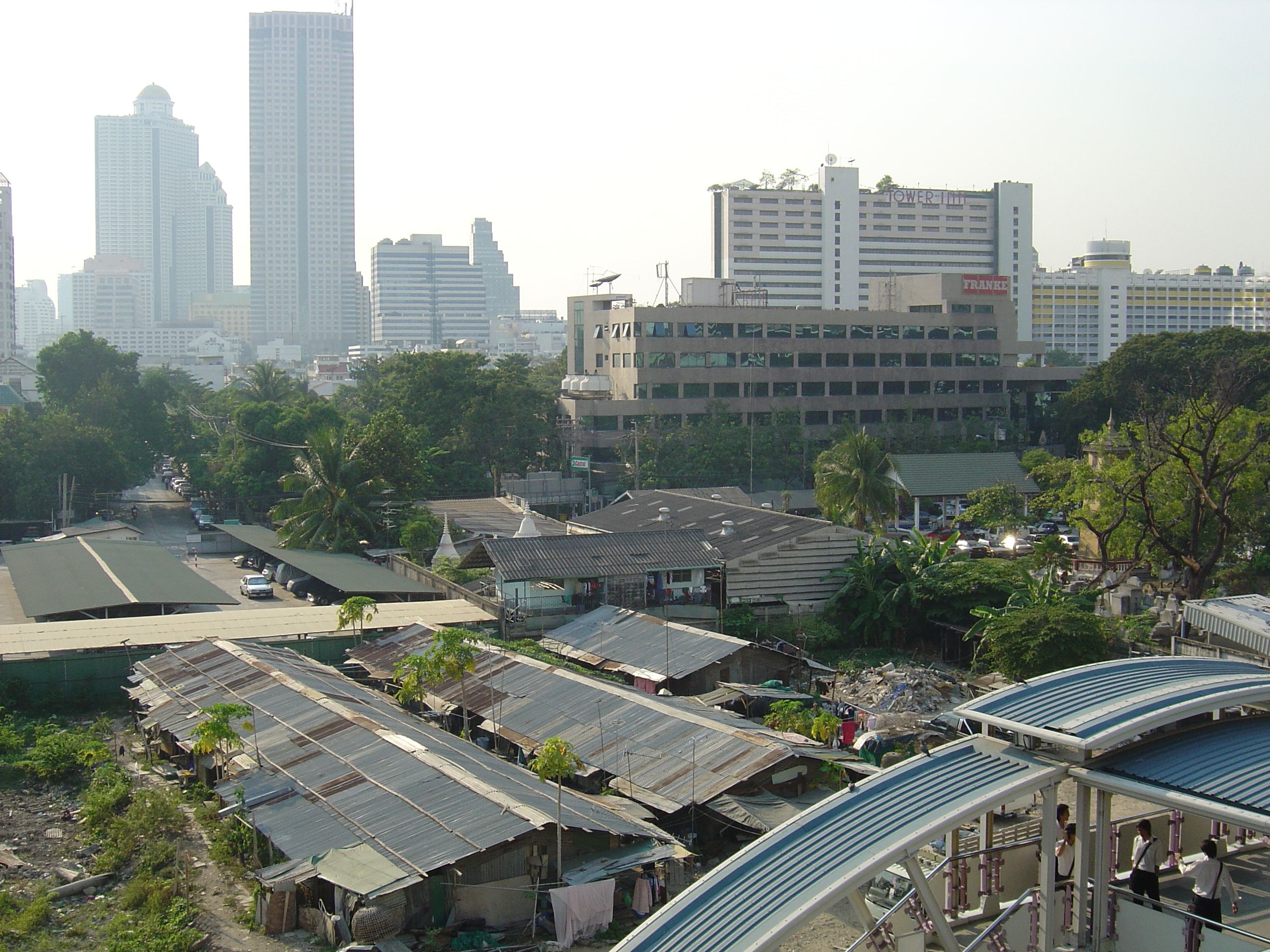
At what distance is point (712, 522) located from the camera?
33438 millimetres

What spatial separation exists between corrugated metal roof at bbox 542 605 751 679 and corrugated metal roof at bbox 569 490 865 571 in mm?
3614

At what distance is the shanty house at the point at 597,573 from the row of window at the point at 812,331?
Result: 38841 mm

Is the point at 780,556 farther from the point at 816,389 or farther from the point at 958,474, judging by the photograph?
the point at 816,389

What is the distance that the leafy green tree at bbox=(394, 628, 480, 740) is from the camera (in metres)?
19.9

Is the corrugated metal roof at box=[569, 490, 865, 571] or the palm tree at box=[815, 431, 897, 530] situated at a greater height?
the palm tree at box=[815, 431, 897, 530]

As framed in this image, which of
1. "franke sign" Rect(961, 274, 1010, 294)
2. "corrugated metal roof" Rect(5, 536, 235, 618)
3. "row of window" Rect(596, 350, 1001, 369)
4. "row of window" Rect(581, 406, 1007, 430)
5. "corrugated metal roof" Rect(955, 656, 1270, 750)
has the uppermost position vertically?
"franke sign" Rect(961, 274, 1010, 294)

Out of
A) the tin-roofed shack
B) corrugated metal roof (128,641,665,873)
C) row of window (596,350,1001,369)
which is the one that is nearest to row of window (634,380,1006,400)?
row of window (596,350,1001,369)

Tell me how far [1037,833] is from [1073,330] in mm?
146332

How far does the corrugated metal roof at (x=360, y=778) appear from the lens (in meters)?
14.8

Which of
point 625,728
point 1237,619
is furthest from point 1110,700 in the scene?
point 1237,619

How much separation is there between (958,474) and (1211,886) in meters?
48.0

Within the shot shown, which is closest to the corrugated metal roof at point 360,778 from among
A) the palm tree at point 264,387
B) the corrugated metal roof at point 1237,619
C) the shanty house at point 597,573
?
the shanty house at point 597,573

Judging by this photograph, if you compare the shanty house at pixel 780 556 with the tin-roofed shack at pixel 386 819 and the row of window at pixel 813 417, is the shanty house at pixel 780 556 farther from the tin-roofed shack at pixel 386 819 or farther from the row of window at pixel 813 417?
the row of window at pixel 813 417

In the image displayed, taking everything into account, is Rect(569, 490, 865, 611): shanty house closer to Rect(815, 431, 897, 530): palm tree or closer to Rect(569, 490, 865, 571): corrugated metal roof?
Rect(569, 490, 865, 571): corrugated metal roof
